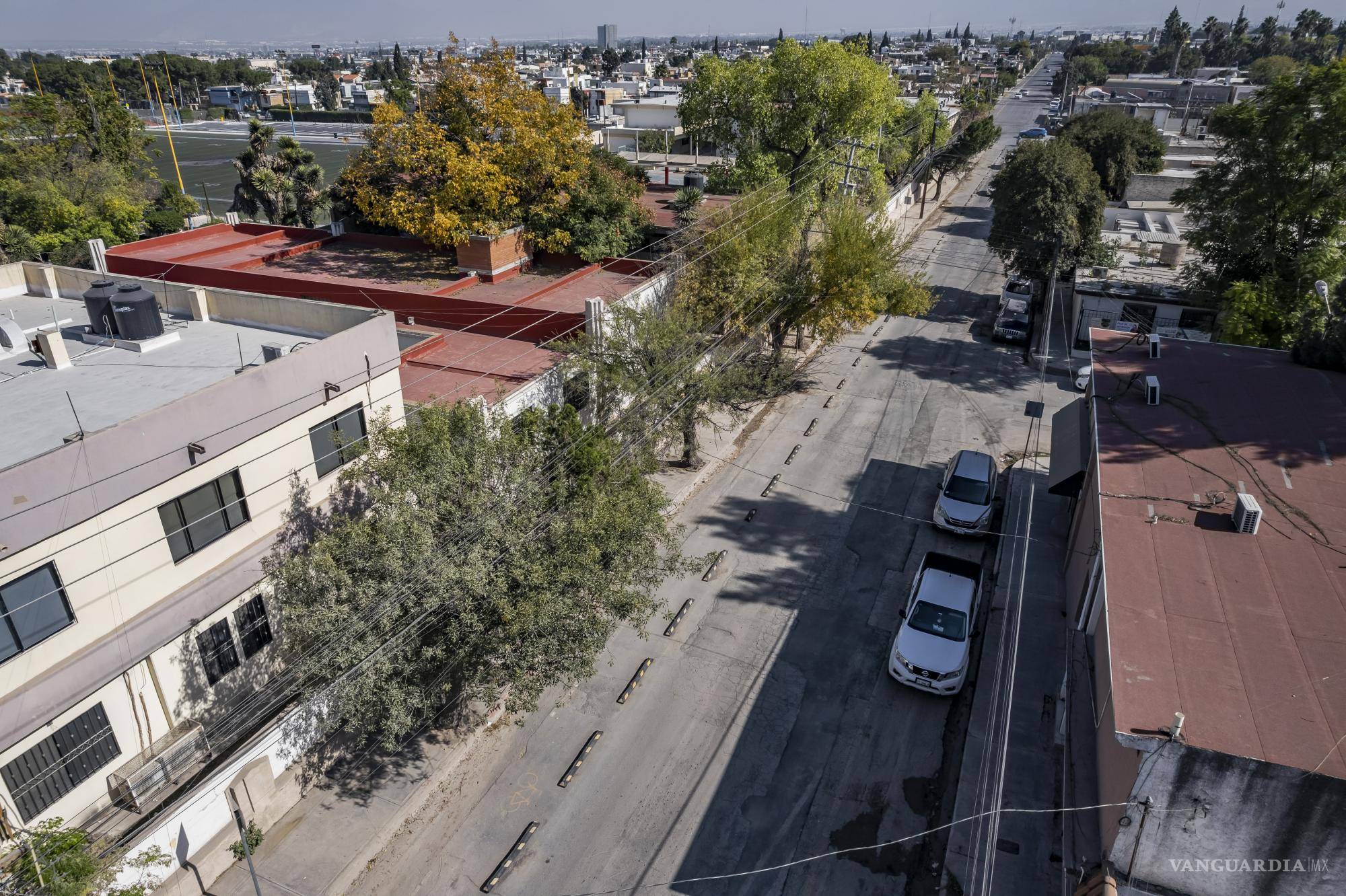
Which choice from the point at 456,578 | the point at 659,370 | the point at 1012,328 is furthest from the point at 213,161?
the point at 456,578

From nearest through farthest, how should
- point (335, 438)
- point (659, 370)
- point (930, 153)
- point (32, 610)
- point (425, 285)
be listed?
point (32, 610), point (335, 438), point (659, 370), point (425, 285), point (930, 153)

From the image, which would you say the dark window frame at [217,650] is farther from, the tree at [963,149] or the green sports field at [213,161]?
the green sports field at [213,161]

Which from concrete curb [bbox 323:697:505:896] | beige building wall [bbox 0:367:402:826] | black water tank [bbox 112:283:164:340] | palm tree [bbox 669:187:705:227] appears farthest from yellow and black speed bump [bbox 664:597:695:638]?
palm tree [bbox 669:187:705:227]

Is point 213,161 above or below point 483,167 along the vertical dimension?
below

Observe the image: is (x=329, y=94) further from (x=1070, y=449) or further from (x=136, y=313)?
(x=1070, y=449)

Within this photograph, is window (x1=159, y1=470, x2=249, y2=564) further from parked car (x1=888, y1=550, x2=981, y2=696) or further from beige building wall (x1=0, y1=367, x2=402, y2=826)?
parked car (x1=888, y1=550, x2=981, y2=696)
